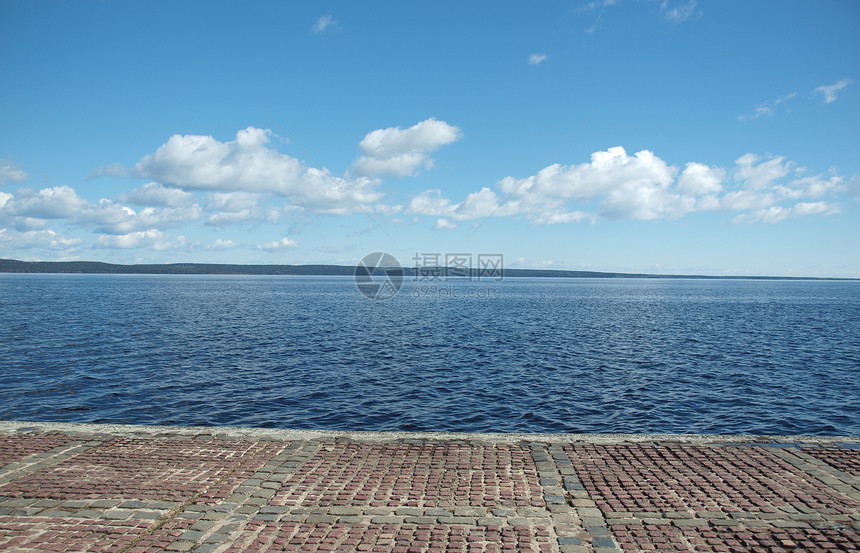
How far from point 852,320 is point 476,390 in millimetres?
50919

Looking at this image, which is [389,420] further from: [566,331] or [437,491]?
[566,331]

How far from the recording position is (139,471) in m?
8.51

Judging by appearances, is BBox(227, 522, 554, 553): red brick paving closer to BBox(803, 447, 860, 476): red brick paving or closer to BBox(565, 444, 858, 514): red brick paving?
BBox(565, 444, 858, 514): red brick paving

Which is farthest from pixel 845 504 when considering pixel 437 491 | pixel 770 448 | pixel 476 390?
pixel 476 390

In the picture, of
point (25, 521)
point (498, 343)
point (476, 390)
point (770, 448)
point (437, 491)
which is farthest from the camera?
point (498, 343)

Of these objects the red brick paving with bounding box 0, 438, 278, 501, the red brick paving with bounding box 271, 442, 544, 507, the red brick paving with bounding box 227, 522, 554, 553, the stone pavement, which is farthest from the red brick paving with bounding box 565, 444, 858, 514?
the red brick paving with bounding box 0, 438, 278, 501

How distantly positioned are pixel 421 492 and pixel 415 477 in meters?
0.62

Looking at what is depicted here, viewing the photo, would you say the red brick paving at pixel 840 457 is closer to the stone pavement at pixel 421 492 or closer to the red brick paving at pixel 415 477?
the stone pavement at pixel 421 492

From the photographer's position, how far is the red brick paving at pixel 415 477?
745 cm

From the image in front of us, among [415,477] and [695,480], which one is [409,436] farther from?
[695,480]

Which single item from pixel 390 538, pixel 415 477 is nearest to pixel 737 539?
pixel 390 538

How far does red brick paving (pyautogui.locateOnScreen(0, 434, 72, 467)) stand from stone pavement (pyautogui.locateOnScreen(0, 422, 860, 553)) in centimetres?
4

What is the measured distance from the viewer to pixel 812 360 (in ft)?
87.5

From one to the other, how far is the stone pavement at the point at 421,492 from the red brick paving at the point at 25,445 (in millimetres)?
36
